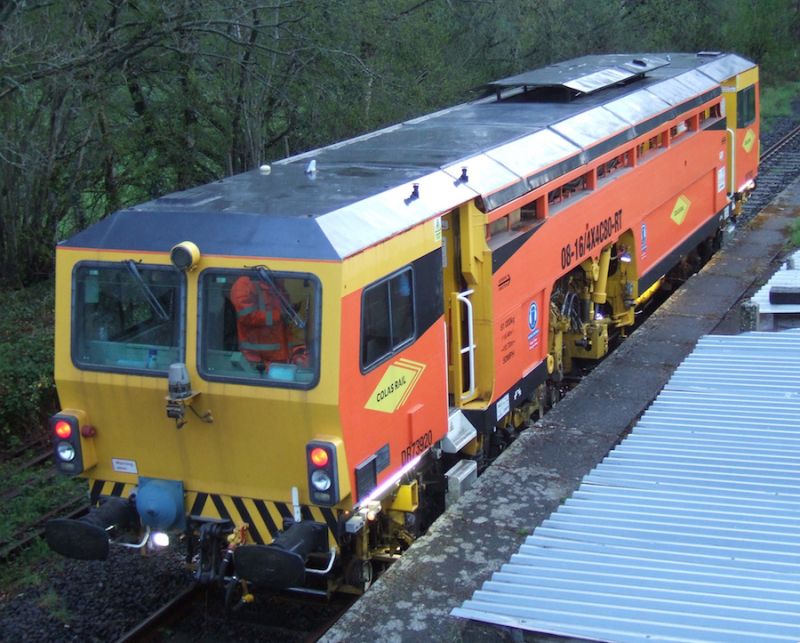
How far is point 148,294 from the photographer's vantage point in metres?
6.47

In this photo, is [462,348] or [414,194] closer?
[414,194]

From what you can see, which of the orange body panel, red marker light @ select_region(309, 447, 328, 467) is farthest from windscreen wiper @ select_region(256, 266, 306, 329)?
the orange body panel

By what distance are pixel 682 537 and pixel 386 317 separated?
219cm

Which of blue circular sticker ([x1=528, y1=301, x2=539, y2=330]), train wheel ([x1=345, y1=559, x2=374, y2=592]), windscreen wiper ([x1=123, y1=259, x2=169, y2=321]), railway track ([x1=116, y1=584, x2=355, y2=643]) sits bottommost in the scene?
railway track ([x1=116, y1=584, x2=355, y2=643])

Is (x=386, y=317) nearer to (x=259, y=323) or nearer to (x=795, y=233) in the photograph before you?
(x=259, y=323)

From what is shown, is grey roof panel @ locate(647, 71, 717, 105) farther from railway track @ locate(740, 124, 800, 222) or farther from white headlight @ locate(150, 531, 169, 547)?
white headlight @ locate(150, 531, 169, 547)

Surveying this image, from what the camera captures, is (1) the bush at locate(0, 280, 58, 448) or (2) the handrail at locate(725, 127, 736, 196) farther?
(2) the handrail at locate(725, 127, 736, 196)

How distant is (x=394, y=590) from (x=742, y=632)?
2.42 meters

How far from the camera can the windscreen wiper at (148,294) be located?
6.46m

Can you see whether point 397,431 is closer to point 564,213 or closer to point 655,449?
point 655,449

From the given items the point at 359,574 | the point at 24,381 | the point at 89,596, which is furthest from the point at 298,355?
the point at 24,381

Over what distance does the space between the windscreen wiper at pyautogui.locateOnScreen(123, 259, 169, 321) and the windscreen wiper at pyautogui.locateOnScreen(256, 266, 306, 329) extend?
0.74 m

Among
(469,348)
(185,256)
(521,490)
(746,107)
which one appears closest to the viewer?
(185,256)

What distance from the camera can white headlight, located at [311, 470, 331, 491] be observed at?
6.08 metres
